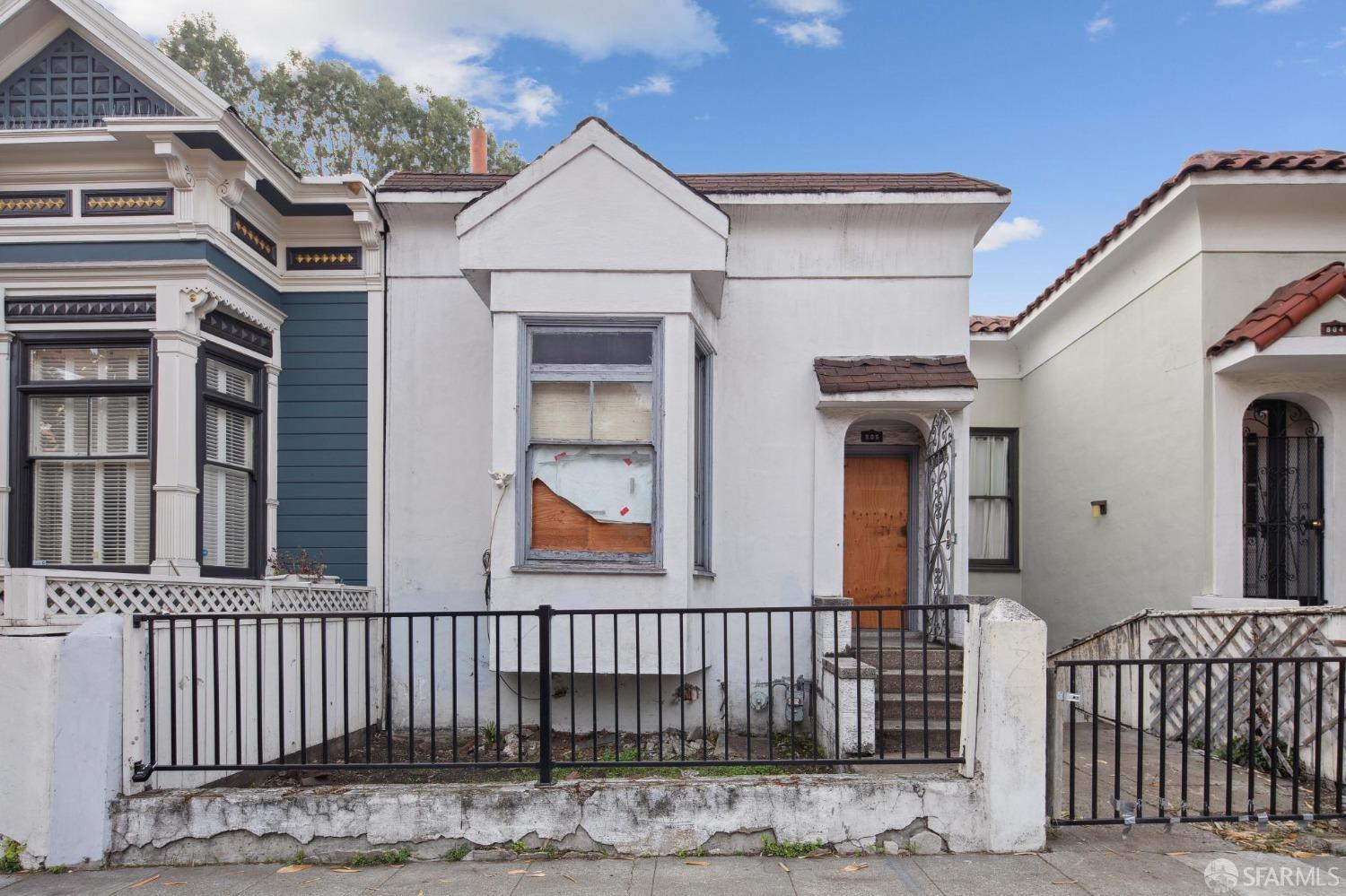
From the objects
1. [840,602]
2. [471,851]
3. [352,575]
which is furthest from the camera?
[352,575]

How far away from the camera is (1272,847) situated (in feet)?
14.5

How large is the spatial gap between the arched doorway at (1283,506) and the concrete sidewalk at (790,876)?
4263 mm

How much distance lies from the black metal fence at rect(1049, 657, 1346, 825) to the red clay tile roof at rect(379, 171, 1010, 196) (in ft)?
14.3

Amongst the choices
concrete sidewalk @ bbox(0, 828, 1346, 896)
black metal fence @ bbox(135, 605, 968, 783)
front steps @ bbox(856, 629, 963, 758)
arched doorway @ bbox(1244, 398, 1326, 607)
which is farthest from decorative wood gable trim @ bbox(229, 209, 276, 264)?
arched doorway @ bbox(1244, 398, 1326, 607)

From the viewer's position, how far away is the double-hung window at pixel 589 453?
6551 millimetres

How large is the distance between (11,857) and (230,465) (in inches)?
136

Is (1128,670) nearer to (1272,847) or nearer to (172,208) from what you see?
(1272,847)

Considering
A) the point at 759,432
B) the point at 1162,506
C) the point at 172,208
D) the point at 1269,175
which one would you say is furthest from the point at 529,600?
the point at 1269,175

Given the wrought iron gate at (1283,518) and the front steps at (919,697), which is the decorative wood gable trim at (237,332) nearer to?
the front steps at (919,697)

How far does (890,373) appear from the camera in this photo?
7320 mm

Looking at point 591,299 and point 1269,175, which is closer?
point 591,299

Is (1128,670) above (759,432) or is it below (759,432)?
below

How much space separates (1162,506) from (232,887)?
335 inches

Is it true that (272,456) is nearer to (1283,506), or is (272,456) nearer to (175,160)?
(175,160)
